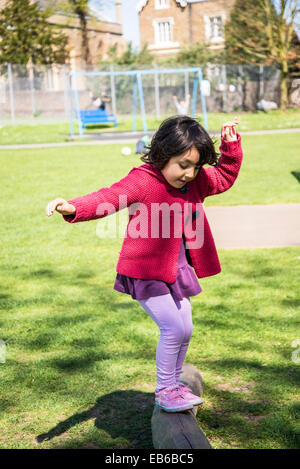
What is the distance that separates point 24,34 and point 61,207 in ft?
113

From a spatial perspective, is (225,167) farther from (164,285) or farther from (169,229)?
(164,285)

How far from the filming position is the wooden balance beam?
2.57 metres

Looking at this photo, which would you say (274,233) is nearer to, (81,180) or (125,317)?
(125,317)

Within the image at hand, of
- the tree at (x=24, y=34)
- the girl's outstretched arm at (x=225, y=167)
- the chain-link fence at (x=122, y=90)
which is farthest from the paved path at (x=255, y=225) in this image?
the tree at (x=24, y=34)

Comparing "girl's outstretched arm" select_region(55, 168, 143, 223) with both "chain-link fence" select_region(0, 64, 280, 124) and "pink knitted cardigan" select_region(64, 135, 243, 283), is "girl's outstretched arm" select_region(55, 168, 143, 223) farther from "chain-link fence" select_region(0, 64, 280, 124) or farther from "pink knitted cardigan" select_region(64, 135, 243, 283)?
"chain-link fence" select_region(0, 64, 280, 124)

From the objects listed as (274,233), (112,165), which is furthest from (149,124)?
(274,233)

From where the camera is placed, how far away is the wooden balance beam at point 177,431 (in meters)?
2.57

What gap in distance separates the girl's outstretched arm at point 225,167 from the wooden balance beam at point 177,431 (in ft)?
3.58

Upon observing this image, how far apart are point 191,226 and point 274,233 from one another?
167 inches

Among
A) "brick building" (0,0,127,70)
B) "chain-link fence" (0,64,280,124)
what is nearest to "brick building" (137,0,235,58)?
"brick building" (0,0,127,70)

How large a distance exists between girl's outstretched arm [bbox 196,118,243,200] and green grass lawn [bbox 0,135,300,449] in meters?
1.19

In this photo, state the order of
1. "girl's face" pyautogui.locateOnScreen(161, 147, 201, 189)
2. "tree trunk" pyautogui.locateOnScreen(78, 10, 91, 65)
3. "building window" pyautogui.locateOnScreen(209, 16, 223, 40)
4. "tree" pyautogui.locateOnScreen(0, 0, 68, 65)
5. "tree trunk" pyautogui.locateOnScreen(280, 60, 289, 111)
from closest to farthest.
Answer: "girl's face" pyautogui.locateOnScreen(161, 147, 201, 189)
"tree trunk" pyautogui.locateOnScreen(280, 60, 289, 111)
"tree" pyautogui.locateOnScreen(0, 0, 68, 65)
"building window" pyautogui.locateOnScreen(209, 16, 223, 40)
"tree trunk" pyautogui.locateOnScreen(78, 10, 91, 65)

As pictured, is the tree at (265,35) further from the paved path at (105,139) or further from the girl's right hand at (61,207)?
the girl's right hand at (61,207)

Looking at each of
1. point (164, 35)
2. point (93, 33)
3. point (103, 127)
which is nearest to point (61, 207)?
point (103, 127)
